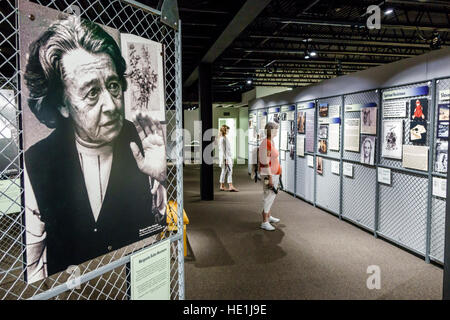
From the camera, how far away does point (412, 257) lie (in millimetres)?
4430

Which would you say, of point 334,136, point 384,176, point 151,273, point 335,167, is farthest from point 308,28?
point 151,273

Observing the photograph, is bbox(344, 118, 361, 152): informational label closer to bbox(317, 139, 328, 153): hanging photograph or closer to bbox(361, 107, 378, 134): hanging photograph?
bbox(361, 107, 378, 134): hanging photograph

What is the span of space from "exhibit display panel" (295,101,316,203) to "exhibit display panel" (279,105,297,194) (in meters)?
0.26

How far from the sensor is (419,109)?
4281mm

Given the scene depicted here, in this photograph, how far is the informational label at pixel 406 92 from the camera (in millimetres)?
4221

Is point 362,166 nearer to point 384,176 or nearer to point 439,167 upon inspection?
point 384,176

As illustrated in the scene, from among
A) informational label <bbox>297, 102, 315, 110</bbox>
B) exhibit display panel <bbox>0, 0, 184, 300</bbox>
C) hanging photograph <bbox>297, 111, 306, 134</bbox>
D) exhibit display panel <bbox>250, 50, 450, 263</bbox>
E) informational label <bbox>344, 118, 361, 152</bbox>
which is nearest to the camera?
exhibit display panel <bbox>0, 0, 184, 300</bbox>

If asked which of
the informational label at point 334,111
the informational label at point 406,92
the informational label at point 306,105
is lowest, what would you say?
the informational label at point 334,111

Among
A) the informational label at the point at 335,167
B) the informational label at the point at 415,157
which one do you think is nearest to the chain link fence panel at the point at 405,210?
the informational label at the point at 415,157

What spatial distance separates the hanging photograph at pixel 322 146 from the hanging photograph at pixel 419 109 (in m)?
2.27

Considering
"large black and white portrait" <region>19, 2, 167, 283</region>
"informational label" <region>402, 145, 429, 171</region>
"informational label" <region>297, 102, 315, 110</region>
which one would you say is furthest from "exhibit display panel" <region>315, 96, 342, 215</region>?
"large black and white portrait" <region>19, 2, 167, 283</region>

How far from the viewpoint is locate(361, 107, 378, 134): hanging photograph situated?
202 inches

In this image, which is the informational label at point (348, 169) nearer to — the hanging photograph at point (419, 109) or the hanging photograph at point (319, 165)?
the hanging photograph at point (319, 165)

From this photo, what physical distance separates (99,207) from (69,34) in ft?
1.91
